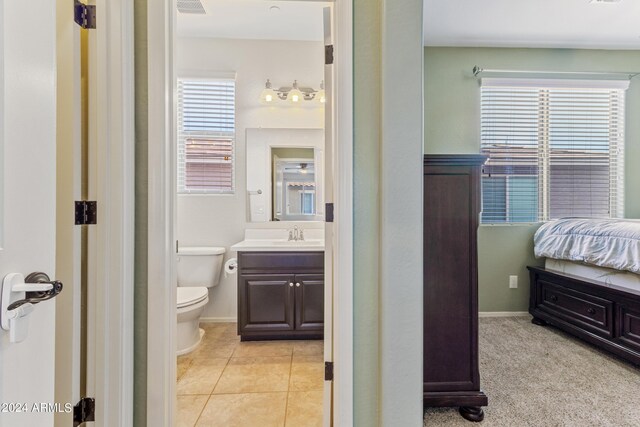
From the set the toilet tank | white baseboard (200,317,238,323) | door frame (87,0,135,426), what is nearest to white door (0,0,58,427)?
door frame (87,0,135,426)

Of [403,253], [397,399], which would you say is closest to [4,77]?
[403,253]

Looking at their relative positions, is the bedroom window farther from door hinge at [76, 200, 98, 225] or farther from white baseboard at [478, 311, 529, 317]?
door hinge at [76, 200, 98, 225]

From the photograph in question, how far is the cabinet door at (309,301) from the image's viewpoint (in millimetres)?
2572

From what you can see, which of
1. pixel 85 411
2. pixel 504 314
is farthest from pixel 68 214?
pixel 504 314

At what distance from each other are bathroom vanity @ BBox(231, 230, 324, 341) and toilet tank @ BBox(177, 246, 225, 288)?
1.52ft

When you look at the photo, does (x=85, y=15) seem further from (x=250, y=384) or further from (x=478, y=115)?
(x=478, y=115)

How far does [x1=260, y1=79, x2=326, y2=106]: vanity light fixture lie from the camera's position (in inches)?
116

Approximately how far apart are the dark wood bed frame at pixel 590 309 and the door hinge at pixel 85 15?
11.3ft

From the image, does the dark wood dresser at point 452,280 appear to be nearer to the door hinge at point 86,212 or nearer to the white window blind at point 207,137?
the door hinge at point 86,212

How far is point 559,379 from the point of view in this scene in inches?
81.2

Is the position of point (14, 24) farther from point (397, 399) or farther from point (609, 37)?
point (609, 37)

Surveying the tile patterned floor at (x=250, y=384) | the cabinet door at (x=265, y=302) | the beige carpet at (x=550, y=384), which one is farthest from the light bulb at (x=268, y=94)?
the beige carpet at (x=550, y=384)

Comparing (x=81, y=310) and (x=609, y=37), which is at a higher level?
(x=609, y=37)

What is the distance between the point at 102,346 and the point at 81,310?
0.56 feet
